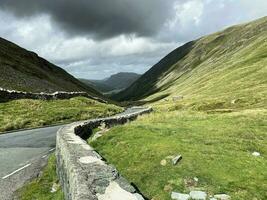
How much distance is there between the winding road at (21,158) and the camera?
2027cm

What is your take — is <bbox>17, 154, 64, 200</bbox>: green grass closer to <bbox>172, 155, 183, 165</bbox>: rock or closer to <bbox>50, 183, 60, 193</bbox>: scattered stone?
<bbox>50, 183, 60, 193</bbox>: scattered stone

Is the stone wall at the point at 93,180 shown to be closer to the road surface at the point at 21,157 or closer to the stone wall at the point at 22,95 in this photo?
the road surface at the point at 21,157

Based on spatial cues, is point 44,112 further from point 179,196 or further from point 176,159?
point 179,196

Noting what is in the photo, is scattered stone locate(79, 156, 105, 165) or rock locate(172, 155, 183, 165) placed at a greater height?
scattered stone locate(79, 156, 105, 165)

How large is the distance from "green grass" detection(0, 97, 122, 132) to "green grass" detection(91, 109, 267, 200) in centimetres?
2388

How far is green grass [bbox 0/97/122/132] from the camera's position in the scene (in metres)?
48.5

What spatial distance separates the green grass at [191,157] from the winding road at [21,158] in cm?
425

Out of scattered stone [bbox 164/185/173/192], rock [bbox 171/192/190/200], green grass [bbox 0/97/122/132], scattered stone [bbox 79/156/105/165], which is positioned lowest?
rock [bbox 171/192/190/200]

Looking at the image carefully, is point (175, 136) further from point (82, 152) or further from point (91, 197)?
point (91, 197)

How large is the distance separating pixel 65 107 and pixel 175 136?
37869 millimetres

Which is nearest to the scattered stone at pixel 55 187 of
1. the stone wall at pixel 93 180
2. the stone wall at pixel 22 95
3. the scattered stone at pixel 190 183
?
the stone wall at pixel 93 180

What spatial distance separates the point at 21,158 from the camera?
2614 centimetres

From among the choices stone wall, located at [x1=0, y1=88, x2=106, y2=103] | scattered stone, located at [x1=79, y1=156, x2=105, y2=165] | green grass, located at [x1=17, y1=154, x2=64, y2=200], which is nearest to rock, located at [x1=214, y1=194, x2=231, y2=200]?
scattered stone, located at [x1=79, y1=156, x2=105, y2=165]

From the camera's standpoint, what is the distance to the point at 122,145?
22922 millimetres
